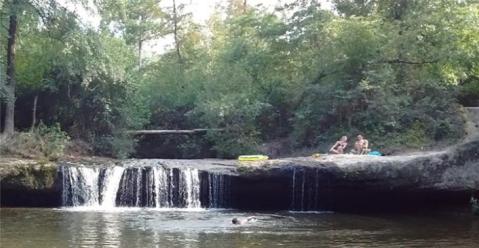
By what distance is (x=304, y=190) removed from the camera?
18.5 meters

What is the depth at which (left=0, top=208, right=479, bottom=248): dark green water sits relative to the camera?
1209 cm

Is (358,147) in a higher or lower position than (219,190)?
higher

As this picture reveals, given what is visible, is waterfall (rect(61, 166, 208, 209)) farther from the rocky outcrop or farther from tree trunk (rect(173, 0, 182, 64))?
tree trunk (rect(173, 0, 182, 64))

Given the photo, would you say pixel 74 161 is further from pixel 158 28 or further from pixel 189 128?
pixel 158 28

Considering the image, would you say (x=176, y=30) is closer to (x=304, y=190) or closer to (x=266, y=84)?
(x=266, y=84)

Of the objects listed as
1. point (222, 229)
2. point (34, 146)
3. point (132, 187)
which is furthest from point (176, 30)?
point (222, 229)

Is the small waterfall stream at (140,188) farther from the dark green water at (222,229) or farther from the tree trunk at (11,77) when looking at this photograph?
the tree trunk at (11,77)

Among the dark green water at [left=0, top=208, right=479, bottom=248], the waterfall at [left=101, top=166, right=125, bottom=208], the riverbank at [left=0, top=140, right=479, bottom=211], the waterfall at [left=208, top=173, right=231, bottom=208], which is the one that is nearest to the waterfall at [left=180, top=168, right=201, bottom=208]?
the riverbank at [left=0, top=140, right=479, bottom=211]

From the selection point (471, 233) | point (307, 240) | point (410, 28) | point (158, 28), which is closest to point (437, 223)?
point (471, 233)

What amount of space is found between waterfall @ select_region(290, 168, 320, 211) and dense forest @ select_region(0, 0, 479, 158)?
139 inches

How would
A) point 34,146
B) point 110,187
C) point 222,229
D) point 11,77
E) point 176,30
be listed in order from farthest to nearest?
1. point 176,30
2. point 11,77
3. point 34,146
4. point 110,187
5. point 222,229

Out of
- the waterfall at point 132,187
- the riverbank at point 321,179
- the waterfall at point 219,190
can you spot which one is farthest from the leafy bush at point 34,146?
the waterfall at point 219,190

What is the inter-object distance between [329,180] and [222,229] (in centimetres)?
509

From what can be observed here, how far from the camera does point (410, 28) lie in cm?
2222
